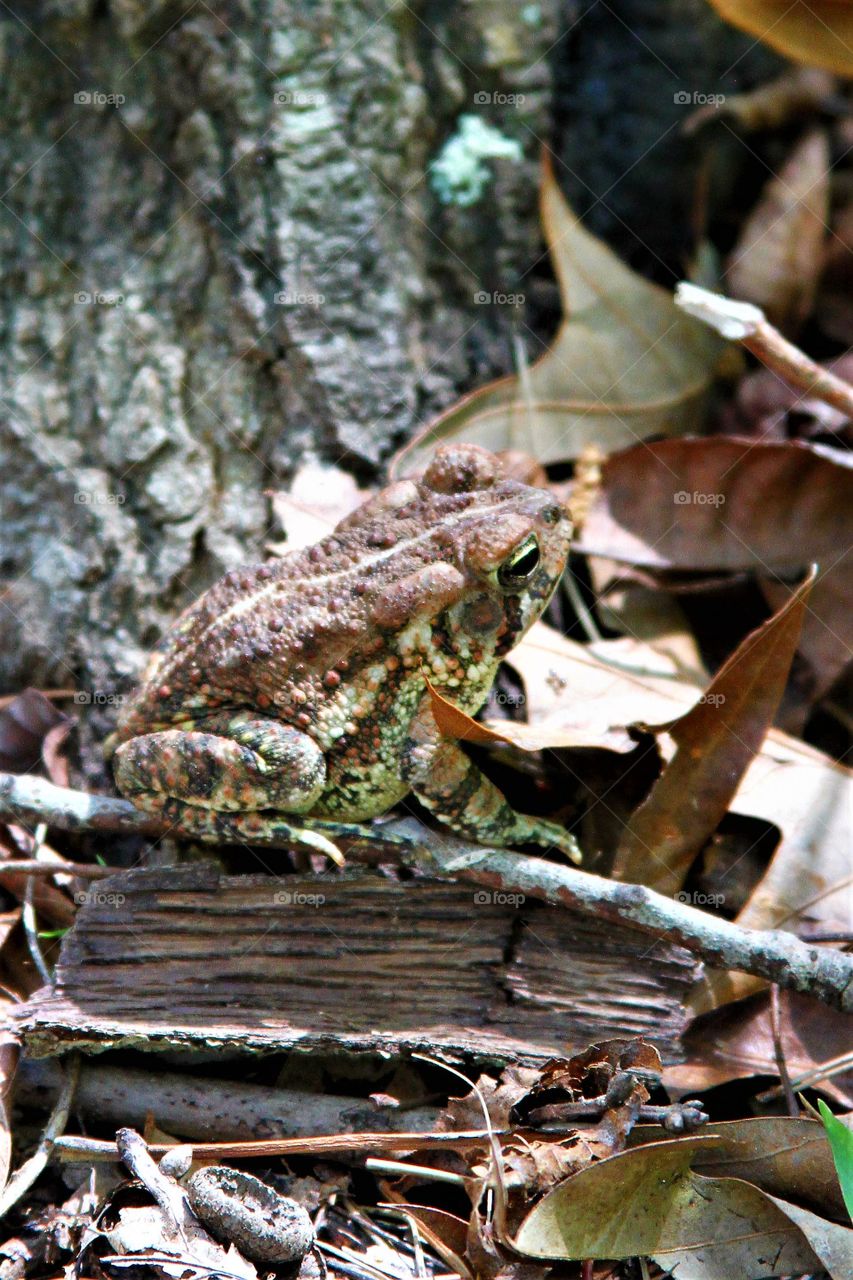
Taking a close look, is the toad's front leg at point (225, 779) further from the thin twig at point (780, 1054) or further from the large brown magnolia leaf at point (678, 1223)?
the thin twig at point (780, 1054)

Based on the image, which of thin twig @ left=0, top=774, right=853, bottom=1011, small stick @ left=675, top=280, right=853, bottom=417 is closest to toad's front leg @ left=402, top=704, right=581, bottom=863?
thin twig @ left=0, top=774, right=853, bottom=1011

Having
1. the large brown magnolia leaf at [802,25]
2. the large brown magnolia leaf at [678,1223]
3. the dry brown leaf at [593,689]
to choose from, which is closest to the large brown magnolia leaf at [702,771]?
the dry brown leaf at [593,689]

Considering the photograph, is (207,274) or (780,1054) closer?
(780,1054)

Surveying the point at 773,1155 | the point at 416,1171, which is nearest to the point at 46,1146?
the point at 416,1171

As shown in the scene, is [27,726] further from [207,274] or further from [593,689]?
[593,689]

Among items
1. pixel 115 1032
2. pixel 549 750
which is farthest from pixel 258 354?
pixel 115 1032

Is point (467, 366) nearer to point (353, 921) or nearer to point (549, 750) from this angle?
point (549, 750)
